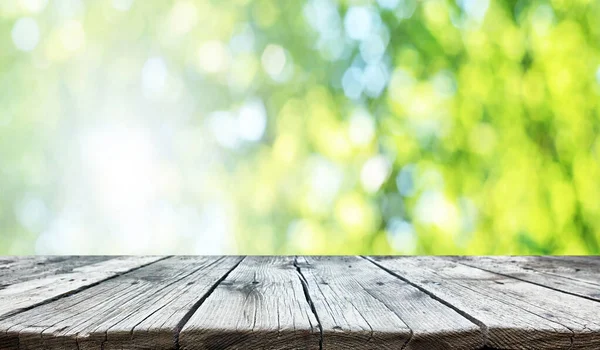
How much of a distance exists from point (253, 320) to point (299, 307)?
0.27 feet

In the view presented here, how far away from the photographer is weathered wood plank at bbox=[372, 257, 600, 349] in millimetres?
546

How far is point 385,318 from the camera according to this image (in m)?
0.59

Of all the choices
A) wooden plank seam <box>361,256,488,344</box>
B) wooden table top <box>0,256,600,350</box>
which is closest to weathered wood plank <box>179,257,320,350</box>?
wooden table top <box>0,256,600,350</box>

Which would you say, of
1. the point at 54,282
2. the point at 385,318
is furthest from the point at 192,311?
the point at 54,282

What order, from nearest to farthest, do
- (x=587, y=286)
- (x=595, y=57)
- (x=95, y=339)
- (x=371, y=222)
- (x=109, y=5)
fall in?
(x=95, y=339) < (x=587, y=286) < (x=595, y=57) < (x=371, y=222) < (x=109, y=5)

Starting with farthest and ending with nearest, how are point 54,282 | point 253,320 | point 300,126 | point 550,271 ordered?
point 300,126
point 550,271
point 54,282
point 253,320

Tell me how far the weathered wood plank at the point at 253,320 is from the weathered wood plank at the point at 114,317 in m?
0.02

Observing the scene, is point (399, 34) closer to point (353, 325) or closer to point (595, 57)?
point (595, 57)

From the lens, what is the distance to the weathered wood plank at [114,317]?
532 mm

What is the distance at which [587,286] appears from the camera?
84 centimetres

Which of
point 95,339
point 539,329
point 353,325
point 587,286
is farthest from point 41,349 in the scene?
point 587,286

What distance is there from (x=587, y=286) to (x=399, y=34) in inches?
89.6

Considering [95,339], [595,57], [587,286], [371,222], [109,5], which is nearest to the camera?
[95,339]

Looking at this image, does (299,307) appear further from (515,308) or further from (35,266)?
(35,266)
